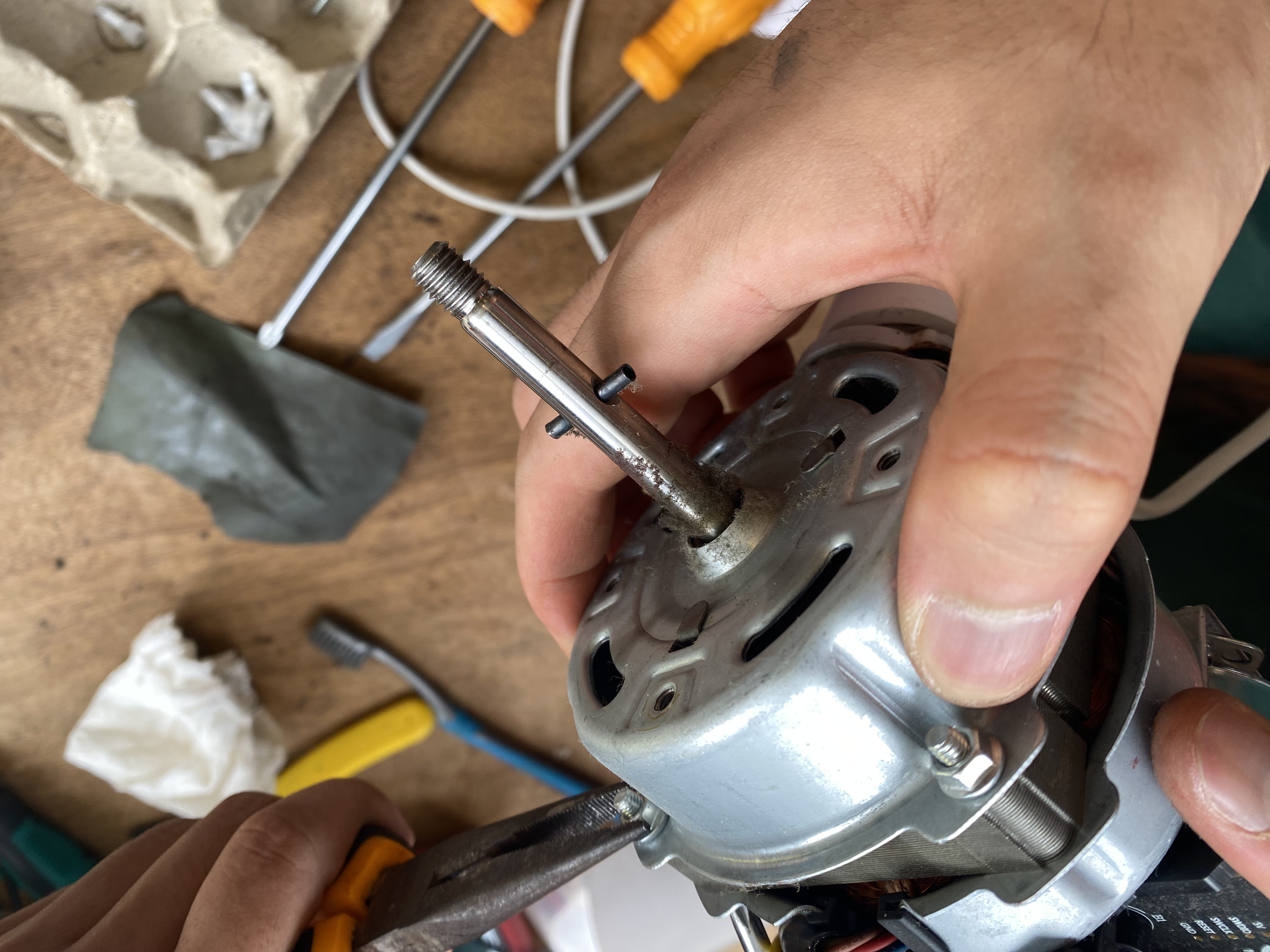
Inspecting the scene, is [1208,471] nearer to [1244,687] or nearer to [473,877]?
[1244,687]

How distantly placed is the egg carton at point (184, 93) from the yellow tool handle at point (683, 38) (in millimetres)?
305

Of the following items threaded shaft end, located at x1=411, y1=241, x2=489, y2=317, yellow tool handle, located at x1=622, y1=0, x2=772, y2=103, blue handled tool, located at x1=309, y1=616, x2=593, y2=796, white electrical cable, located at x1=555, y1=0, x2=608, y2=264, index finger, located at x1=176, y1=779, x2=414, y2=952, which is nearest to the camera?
threaded shaft end, located at x1=411, y1=241, x2=489, y2=317

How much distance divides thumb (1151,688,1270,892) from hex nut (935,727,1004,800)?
0.14 meters

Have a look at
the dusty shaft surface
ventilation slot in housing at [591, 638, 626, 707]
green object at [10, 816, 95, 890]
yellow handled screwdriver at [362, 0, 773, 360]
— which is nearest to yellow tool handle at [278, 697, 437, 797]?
green object at [10, 816, 95, 890]

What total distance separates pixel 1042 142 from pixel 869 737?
330 mm

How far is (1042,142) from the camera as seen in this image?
0.43 meters

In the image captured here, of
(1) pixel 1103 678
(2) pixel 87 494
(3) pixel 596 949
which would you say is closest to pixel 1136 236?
(1) pixel 1103 678

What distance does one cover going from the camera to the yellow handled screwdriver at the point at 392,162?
1007 mm

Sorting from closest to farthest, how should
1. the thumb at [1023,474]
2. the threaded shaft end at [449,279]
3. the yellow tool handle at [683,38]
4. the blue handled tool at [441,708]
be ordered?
the thumb at [1023,474] → the threaded shaft end at [449,279] → the yellow tool handle at [683,38] → the blue handled tool at [441,708]

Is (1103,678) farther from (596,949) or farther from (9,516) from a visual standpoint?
(9,516)

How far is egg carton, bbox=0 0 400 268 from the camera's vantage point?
0.92m

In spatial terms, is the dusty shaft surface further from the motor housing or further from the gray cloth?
the gray cloth

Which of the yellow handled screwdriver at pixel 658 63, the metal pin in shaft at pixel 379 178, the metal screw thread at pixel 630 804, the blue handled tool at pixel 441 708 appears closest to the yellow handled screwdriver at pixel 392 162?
the metal pin in shaft at pixel 379 178

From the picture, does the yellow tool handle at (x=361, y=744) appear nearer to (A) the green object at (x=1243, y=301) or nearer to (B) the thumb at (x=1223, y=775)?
(B) the thumb at (x=1223, y=775)
